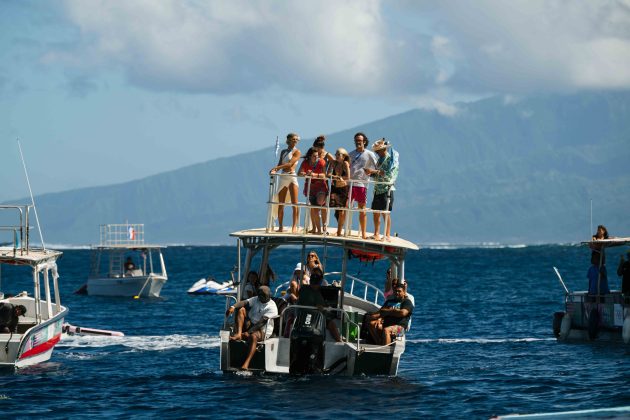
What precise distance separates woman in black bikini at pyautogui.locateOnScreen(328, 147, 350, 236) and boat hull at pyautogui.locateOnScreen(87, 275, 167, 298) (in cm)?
4114

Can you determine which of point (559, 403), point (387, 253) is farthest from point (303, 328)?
point (559, 403)

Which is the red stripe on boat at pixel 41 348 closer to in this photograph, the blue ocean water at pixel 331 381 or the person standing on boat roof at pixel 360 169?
the blue ocean water at pixel 331 381

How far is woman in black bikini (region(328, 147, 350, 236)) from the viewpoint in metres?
26.7

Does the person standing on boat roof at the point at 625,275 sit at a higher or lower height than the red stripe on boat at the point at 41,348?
higher

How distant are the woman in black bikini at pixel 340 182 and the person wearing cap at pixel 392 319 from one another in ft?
6.11

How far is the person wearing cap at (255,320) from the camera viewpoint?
85.1 feet

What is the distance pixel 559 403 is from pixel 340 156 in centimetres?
691

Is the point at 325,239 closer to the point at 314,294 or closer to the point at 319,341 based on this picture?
the point at 314,294

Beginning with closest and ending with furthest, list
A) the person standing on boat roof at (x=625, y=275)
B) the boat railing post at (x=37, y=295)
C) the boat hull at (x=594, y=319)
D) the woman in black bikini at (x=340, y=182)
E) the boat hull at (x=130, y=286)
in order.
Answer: the woman in black bikini at (x=340, y=182) < the boat railing post at (x=37, y=295) < the person standing on boat roof at (x=625, y=275) < the boat hull at (x=594, y=319) < the boat hull at (x=130, y=286)

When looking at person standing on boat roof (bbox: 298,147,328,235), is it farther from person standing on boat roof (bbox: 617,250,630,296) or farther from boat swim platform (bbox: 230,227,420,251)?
person standing on boat roof (bbox: 617,250,630,296)

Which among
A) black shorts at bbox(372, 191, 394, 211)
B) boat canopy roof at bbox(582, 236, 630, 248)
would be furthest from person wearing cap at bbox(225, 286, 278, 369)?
boat canopy roof at bbox(582, 236, 630, 248)

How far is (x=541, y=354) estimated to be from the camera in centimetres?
3444

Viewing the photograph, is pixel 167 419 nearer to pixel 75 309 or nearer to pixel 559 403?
pixel 559 403

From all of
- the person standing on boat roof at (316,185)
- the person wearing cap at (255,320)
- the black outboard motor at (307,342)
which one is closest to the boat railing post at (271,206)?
the person standing on boat roof at (316,185)
